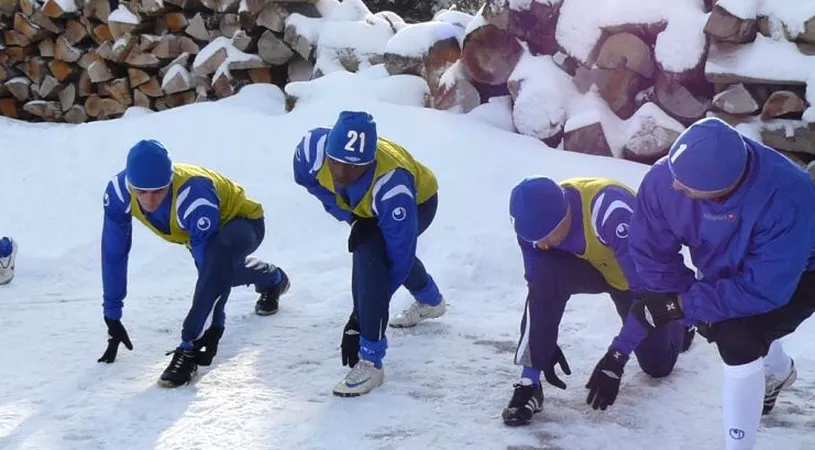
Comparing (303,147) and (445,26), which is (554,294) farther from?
(445,26)

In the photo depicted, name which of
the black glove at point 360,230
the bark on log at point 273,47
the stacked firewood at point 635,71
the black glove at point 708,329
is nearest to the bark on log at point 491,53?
the stacked firewood at point 635,71

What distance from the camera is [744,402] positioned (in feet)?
9.57

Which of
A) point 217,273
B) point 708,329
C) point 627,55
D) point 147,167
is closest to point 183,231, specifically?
point 217,273

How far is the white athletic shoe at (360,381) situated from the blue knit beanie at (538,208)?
927mm

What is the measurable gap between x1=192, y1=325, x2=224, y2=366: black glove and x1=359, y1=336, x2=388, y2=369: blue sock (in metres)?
0.71

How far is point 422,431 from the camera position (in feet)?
11.3

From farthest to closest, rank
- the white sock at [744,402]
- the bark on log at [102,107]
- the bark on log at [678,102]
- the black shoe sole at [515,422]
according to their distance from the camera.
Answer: the bark on log at [102,107] < the bark on log at [678,102] < the black shoe sole at [515,422] < the white sock at [744,402]

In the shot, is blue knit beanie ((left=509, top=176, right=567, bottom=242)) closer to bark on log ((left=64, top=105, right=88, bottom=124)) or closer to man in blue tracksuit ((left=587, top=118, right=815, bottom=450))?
man in blue tracksuit ((left=587, top=118, right=815, bottom=450))

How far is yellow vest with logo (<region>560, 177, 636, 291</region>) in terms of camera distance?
3520 millimetres

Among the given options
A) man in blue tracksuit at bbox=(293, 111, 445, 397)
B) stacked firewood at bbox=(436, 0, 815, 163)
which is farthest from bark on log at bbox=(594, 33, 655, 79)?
man in blue tracksuit at bbox=(293, 111, 445, 397)

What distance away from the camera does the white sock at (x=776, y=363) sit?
3.44 meters

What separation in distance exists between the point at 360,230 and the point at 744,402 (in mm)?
1653

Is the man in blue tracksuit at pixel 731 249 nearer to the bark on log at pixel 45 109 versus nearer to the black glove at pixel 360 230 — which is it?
the black glove at pixel 360 230

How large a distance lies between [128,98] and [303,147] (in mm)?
6331
